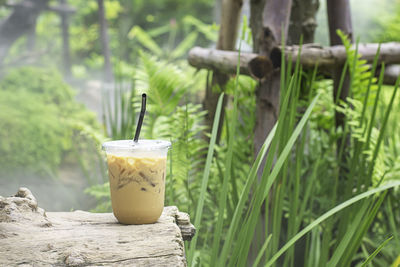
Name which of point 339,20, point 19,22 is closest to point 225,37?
point 339,20

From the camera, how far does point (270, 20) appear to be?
1177 mm

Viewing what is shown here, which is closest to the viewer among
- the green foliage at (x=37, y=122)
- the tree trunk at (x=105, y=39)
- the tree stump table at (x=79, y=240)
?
the tree stump table at (x=79, y=240)

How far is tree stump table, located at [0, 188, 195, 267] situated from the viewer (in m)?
0.49

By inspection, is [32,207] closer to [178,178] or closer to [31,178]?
[178,178]

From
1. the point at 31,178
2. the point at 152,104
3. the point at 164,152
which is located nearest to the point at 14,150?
the point at 31,178

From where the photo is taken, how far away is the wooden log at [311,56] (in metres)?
Answer: 1.19

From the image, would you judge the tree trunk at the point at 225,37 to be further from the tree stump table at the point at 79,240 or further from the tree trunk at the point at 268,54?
the tree stump table at the point at 79,240

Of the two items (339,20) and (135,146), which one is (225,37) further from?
(135,146)

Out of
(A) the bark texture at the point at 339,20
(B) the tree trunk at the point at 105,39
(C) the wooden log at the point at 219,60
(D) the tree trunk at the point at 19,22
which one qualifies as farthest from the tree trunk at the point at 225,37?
(B) the tree trunk at the point at 105,39

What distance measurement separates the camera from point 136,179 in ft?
1.91

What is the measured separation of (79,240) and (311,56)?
2.91 ft

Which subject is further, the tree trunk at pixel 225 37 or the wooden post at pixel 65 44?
the wooden post at pixel 65 44

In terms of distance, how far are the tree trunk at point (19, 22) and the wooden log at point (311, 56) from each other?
9.76 ft

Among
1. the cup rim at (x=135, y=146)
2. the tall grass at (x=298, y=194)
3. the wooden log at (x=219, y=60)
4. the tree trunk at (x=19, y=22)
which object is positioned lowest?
the tall grass at (x=298, y=194)
